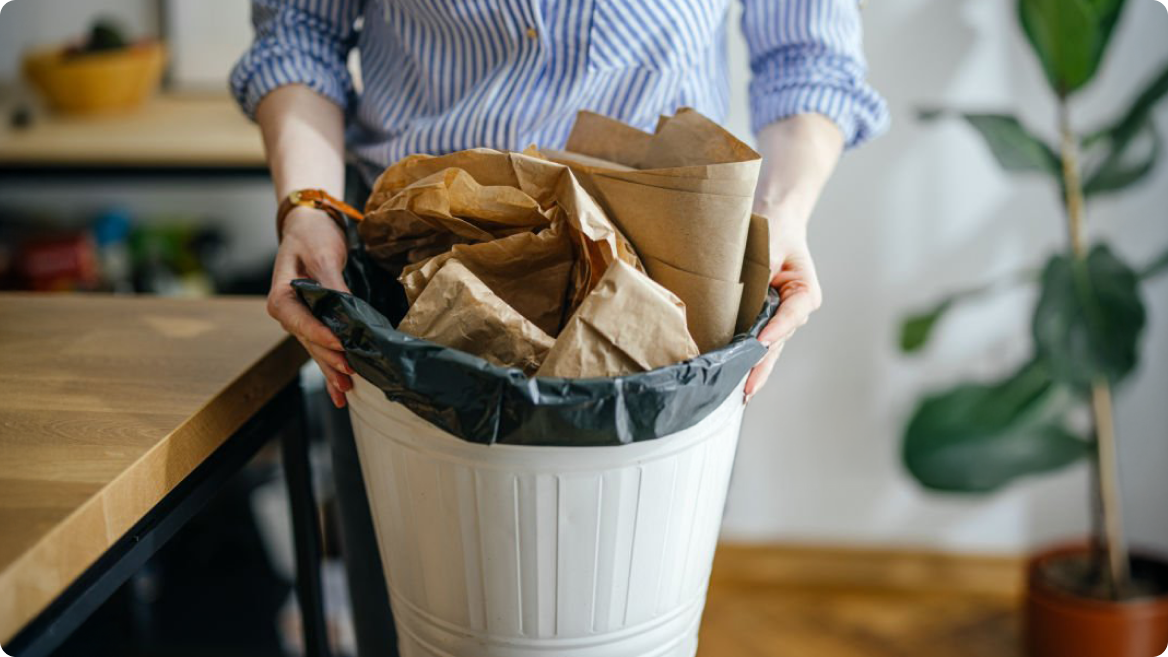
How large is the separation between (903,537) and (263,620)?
3.72 feet

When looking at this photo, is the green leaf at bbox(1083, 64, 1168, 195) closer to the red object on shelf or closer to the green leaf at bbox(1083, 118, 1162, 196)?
the green leaf at bbox(1083, 118, 1162, 196)

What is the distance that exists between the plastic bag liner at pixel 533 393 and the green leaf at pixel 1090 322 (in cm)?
100

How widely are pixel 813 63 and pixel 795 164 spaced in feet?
0.32

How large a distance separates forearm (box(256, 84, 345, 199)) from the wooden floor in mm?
1184

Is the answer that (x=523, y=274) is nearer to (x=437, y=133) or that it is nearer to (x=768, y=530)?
(x=437, y=133)

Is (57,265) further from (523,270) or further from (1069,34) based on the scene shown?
(1069,34)

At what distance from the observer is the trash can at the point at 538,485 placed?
60 centimetres

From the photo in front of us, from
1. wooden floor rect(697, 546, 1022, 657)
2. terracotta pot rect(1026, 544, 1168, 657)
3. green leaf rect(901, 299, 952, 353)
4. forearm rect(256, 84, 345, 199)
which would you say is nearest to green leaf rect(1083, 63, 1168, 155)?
green leaf rect(901, 299, 952, 353)

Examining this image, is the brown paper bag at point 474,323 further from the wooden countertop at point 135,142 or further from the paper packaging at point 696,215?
the wooden countertop at point 135,142

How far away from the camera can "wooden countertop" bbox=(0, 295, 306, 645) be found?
0.58 metres

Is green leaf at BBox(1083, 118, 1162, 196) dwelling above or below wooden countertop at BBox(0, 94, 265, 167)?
below

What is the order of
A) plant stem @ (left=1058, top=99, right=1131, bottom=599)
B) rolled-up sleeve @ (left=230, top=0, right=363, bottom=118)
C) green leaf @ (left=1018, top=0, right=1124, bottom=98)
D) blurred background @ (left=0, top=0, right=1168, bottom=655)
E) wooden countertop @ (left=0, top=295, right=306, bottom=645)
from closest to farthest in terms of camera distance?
wooden countertop @ (left=0, top=295, right=306, bottom=645) < rolled-up sleeve @ (left=230, top=0, right=363, bottom=118) < green leaf @ (left=1018, top=0, right=1124, bottom=98) < plant stem @ (left=1058, top=99, right=1131, bottom=599) < blurred background @ (left=0, top=0, right=1168, bottom=655)

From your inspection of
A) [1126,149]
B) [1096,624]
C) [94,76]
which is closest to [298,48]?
[94,76]

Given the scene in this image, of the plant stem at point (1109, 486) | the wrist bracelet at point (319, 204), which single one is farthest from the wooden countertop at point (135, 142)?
the plant stem at point (1109, 486)
